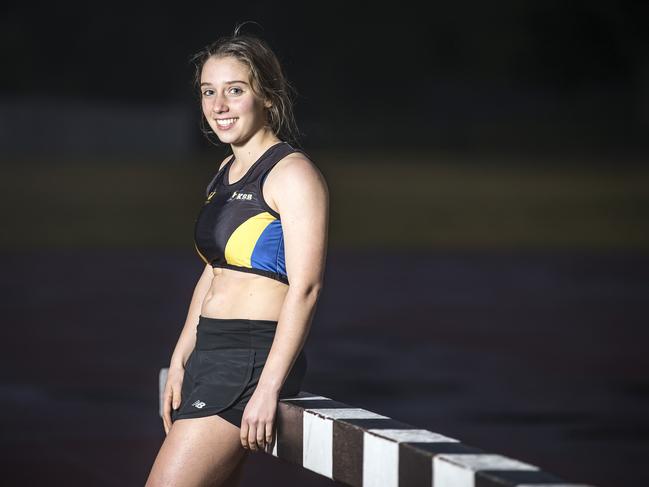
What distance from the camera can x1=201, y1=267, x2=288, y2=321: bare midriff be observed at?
357 cm

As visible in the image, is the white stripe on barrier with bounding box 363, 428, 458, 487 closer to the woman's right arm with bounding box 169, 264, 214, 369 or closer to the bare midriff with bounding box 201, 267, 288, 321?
the bare midriff with bounding box 201, 267, 288, 321

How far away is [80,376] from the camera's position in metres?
8.72

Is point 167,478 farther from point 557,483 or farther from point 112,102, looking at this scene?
point 112,102

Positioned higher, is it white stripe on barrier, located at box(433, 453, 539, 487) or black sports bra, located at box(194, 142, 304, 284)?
black sports bra, located at box(194, 142, 304, 284)

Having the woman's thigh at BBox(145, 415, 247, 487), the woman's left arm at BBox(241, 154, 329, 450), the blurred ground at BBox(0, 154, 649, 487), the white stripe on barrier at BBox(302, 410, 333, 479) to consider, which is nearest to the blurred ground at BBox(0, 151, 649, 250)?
the blurred ground at BBox(0, 154, 649, 487)

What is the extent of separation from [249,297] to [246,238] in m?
0.17

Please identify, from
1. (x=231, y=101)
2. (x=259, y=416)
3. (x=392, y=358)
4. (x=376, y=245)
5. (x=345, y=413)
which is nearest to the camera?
(x=345, y=413)

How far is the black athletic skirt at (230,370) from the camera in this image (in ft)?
11.5

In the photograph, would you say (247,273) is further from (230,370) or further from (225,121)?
Result: (225,121)

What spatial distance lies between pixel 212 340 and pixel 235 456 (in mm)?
329

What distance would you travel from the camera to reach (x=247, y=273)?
360cm

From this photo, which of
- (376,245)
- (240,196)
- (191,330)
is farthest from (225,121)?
(376,245)

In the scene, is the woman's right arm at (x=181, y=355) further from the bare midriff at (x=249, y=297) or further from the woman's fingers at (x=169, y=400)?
the bare midriff at (x=249, y=297)

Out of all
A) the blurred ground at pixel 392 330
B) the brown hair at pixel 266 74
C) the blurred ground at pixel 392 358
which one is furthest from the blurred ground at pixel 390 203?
the brown hair at pixel 266 74
